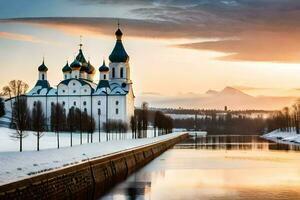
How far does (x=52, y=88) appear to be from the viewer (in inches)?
4508

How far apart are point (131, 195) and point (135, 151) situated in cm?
1665

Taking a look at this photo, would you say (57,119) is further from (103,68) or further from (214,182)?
(103,68)

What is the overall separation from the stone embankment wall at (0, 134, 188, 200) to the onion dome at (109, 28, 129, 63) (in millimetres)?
68370

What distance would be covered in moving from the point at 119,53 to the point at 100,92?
9335 mm

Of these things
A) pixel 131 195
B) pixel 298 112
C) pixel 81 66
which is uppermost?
pixel 81 66

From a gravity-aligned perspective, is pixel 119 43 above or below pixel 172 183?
above

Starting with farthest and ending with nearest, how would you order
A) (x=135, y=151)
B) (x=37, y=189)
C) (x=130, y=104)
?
1. (x=130, y=104)
2. (x=135, y=151)
3. (x=37, y=189)

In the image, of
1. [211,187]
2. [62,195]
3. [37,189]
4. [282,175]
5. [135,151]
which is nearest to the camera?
[37,189]

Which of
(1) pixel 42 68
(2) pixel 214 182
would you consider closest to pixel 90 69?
(1) pixel 42 68

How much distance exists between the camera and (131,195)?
2723 cm

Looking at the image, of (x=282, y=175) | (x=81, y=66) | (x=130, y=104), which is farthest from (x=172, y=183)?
(x=81, y=66)

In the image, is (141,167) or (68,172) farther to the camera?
(141,167)

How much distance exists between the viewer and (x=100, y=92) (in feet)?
357

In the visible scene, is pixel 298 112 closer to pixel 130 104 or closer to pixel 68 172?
pixel 130 104
